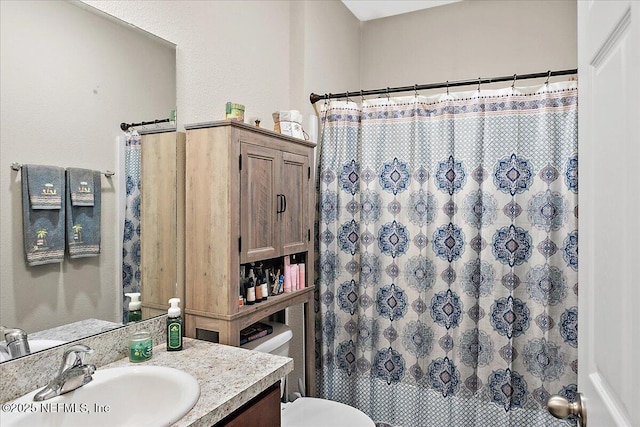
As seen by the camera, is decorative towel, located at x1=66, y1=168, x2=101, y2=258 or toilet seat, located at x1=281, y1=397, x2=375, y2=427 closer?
decorative towel, located at x1=66, y1=168, x2=101, y2=258

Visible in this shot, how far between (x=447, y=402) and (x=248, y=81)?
1894mm

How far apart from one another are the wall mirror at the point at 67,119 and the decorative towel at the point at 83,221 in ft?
0.07

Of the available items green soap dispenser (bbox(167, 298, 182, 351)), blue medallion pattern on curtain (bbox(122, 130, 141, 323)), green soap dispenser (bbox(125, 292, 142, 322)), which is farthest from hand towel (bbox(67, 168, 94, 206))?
green soap dispenser (bbox(167, 298, 182, 351))

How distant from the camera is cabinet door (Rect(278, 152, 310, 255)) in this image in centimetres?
190

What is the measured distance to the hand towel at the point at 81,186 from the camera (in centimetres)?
128

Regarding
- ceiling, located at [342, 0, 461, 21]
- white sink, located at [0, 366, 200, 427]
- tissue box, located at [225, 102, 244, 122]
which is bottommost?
white sink, located at [0, 366, 200, 427]

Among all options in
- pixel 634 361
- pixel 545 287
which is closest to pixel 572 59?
pixel 545 287

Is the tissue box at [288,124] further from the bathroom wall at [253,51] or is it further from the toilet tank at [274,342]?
the toilet tank at [274,342]

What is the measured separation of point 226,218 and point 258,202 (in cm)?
19

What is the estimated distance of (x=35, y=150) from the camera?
1.19 meters

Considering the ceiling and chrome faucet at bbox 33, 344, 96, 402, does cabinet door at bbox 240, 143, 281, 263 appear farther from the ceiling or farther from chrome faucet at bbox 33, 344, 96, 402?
the ceiling

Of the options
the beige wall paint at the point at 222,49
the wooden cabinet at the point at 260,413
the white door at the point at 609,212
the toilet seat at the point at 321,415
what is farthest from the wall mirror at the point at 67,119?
the white door at the point at 609,212

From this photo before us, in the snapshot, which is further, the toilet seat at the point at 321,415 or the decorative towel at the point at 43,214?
the toilet seat at the point at 321,415

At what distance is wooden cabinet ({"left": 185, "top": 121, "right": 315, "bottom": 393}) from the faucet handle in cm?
48
